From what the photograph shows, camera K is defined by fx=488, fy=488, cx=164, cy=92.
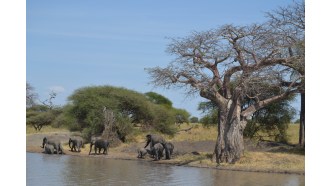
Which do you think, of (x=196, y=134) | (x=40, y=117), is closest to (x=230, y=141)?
(x=196, y=134)

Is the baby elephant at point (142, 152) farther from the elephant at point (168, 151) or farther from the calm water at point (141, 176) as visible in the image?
the calm water at point (141, 176)

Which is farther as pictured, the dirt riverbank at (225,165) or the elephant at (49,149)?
the elephant at (49,149)

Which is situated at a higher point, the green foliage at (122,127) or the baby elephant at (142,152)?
the green foliage at (122,127)

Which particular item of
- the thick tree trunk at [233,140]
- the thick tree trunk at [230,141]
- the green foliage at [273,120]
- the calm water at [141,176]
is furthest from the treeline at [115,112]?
the calm water at [141,176]

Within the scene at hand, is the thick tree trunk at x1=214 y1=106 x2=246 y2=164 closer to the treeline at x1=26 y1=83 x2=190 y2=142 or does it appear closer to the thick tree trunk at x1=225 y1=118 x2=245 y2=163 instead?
the thick tree trunk at x1=225 y1=118 x2=245 y2=163

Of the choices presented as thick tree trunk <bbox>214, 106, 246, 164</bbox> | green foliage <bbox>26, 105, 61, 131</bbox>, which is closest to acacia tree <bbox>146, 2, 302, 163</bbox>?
thick tree trunk <bbox>214, 106, 246, 164</bbox>

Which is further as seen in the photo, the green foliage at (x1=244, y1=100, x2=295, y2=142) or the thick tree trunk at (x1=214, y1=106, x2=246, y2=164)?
the green foliage at (x1=244, y1=100, x2=295, y2=142)

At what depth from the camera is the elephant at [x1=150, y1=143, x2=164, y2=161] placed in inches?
661

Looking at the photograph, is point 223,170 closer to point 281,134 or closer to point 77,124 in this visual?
point 281,134

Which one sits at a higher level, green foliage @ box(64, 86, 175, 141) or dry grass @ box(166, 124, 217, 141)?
green foliage @ box(64, 86, 175, 141)

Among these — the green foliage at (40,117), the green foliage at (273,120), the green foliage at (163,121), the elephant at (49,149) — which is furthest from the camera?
the green foliage at (40,117)

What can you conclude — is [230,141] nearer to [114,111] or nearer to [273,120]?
[273,120]

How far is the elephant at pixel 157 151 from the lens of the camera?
1678cm
